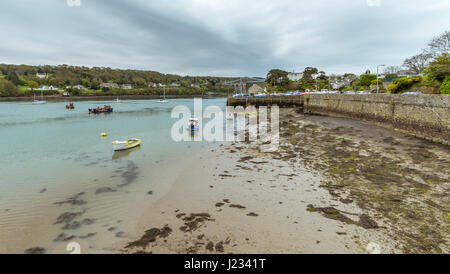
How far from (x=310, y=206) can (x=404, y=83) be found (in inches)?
1314

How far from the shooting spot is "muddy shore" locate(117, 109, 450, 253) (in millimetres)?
4500

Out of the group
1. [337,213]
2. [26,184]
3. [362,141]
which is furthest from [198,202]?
[362,141]

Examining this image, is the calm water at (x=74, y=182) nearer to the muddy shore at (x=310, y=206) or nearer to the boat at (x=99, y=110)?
the muddy shore at (x=310, y=206)

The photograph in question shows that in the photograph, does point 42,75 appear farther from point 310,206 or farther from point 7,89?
point 310,206

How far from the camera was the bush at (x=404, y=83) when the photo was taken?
90.5 ft

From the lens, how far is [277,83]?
8456 cm

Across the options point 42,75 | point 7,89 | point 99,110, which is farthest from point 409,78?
point 42,75

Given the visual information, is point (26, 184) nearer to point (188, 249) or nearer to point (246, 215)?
point (188, 249)

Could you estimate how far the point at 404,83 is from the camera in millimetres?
28562

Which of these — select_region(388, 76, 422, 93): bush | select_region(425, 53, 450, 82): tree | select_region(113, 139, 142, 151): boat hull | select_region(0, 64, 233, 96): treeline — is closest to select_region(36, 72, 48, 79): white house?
select_region(0, 64, 233, 96): treeline

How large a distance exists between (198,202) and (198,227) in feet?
4.84

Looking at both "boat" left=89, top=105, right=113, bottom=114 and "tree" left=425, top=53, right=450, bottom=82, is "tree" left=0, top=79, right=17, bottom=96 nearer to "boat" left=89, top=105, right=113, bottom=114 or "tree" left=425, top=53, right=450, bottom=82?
"boat" left=89, top=105, right=113, bottom=114

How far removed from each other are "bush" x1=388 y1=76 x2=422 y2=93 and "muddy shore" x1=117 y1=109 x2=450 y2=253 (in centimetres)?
2343

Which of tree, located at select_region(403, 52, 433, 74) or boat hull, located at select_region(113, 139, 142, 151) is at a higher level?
tree, located at select_region(403, 52, 433, 74)
